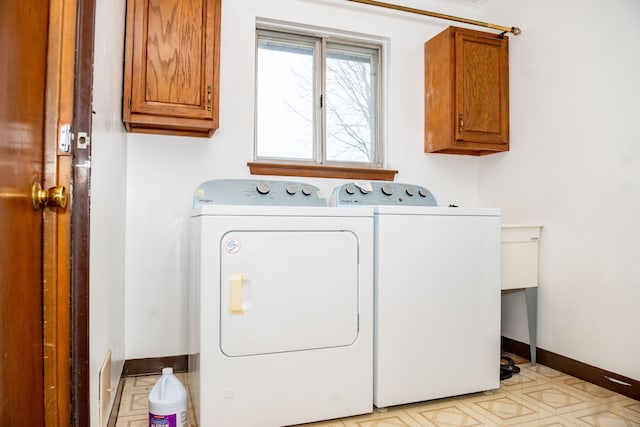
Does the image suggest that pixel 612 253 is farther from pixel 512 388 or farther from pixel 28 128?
pixel 28 128

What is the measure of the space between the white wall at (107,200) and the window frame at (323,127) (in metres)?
0.77

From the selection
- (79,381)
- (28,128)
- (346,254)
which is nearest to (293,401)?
(346,254)

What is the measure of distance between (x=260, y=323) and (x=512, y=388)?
1.31 meters

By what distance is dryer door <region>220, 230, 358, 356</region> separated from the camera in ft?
5.24

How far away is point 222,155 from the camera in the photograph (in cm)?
238

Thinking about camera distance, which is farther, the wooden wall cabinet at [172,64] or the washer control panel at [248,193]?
the washer control panel at [248,193]

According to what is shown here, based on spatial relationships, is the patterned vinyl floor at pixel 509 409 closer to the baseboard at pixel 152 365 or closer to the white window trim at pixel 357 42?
the baseboard at pixel 152 365

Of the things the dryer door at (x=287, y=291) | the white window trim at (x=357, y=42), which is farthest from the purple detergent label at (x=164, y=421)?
the white window trim at (x=357, y=42)

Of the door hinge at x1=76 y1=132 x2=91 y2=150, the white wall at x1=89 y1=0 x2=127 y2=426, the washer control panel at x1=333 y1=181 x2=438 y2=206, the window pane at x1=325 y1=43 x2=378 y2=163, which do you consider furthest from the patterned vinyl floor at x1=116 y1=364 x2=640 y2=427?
the window pane at x1=325 y1=43 x2=378 y2=163

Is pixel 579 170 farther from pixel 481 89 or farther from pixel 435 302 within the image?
pixel 435 302

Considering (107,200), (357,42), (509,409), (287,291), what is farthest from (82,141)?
(357,42)

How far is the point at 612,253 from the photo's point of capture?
2.05 m

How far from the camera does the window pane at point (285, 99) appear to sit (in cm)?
260

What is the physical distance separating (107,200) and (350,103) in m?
1.71
